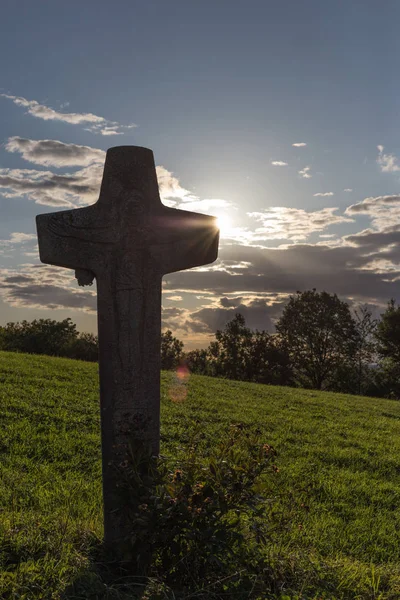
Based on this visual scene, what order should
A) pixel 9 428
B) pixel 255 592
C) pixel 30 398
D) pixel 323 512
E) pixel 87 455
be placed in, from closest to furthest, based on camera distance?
pixel 255 592 → pixel 323 512 → pixel 87 455 → pixel 9 428 → pixel 30 398

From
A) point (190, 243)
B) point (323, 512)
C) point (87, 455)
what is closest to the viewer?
point (190, 243)

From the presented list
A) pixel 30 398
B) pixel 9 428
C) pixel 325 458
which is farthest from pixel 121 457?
pixel 30 398

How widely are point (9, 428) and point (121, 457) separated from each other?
18.2ft

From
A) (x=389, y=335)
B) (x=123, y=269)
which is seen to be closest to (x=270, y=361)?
(x=389, y=335)

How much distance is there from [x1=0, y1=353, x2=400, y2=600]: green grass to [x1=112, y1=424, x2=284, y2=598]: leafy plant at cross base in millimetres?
324

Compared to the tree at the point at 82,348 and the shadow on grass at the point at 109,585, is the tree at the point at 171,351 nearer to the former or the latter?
the tree at the point at 82,348

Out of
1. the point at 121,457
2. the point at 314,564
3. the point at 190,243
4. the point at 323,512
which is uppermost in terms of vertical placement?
the point at 190,243

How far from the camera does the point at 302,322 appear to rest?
41.5 m

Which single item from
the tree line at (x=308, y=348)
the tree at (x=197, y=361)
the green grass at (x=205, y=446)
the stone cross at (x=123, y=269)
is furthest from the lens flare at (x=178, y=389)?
the tree at (x=197, y=361)

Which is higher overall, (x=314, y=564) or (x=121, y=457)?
(x=121, y=457)

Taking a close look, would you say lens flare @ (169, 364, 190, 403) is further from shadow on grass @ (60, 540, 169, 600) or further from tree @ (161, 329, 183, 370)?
tree @ (161, 329, 183, 370)

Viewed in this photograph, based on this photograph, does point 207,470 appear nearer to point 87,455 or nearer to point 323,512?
point 323,512

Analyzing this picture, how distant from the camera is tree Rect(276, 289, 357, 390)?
1614 inches

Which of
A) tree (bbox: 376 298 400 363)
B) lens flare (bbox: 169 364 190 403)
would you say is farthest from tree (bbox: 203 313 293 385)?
lens flare (bbox: 169 364 190 403)
